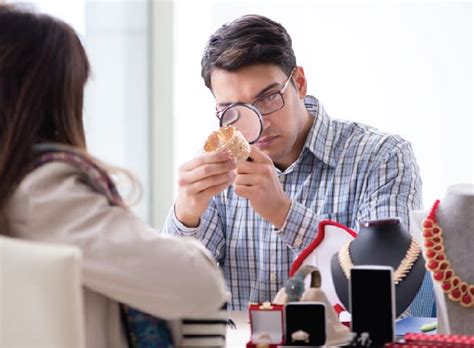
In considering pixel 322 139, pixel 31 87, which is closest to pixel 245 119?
pixel 322 139

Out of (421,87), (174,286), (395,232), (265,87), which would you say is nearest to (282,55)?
(265,87)

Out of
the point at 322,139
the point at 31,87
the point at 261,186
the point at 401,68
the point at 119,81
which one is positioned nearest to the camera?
the point at 31,87

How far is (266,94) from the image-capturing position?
245 cm

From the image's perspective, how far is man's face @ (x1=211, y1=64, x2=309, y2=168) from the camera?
2441 mm

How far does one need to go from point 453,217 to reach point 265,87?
763 millimetres

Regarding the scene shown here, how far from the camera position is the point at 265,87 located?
2.45m

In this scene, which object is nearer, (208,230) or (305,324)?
(305,324)

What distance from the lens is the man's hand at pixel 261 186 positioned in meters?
2.33

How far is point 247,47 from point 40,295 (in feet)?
4.15

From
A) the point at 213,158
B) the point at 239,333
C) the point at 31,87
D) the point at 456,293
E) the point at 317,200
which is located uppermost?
the point at 31,87

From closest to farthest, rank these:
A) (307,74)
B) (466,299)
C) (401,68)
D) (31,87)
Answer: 1. (31,87)
2. (466,299)
3. (401,68)
4. (307,74)

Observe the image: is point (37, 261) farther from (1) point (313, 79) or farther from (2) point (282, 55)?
(1) point (313, 79)

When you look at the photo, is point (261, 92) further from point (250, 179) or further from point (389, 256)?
point (389, 256)

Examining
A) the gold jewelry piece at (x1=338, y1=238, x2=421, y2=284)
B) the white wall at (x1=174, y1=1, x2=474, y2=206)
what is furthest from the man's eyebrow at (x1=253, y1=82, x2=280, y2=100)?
the white wall at (x1=174, y1=1, x2=474, y2=206)
